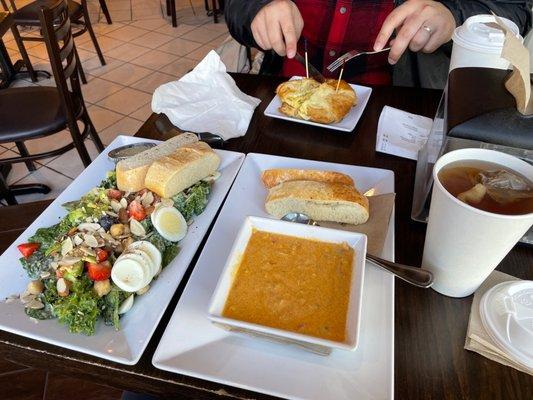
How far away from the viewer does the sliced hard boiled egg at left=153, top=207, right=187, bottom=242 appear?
0.87 metres

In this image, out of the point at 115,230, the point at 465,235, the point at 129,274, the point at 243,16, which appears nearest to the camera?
the point at 465,235

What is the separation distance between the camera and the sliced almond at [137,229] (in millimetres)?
882

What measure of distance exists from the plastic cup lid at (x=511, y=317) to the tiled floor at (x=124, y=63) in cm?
251

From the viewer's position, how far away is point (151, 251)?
823 millimetres

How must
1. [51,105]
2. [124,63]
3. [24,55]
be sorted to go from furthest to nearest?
[124,63] < [24,55] < [51,105]

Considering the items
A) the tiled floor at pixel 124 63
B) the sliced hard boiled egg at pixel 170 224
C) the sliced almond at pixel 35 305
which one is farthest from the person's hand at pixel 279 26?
the tiled floor at pixel 124 63

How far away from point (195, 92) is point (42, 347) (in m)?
0.95

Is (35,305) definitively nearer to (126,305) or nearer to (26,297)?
(26,297)

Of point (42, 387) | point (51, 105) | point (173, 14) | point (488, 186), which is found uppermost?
point (488, 186)

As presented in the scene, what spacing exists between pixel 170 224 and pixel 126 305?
0.21 metres

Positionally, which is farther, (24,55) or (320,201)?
(24,55)

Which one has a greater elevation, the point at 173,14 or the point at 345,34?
the point at 345,34

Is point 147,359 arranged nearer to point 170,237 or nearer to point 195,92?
point 170,237

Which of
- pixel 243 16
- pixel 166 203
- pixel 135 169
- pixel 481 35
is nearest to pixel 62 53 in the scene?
pixel 243 16
